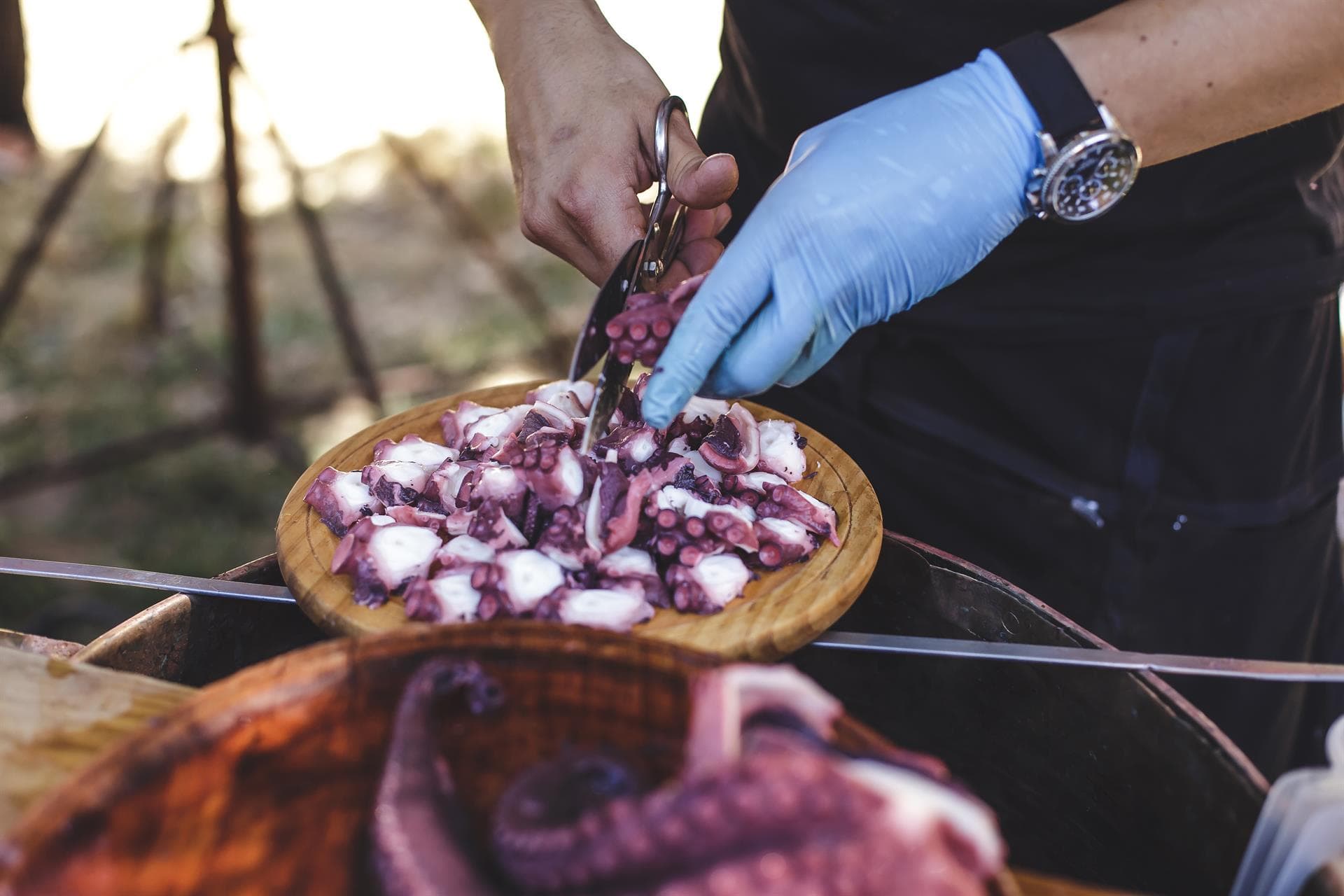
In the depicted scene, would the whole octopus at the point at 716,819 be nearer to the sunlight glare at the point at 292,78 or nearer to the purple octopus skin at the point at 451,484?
the purple octopus skin at the point at 451,484

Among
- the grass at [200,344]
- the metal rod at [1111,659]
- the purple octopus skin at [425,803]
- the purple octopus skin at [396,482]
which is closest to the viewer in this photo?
the purple octopus skin at [425,803]

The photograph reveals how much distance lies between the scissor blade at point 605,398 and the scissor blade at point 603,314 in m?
0.04

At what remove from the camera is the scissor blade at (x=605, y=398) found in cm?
186

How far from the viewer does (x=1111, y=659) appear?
4.92 ft

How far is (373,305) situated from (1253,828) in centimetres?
601

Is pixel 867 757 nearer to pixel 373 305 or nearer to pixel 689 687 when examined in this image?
pixel 689 687

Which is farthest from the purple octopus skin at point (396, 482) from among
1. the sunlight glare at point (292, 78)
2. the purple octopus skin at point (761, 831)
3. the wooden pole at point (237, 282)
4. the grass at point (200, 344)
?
the sunlight glare at point (292, 78)

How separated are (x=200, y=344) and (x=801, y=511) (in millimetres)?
5162

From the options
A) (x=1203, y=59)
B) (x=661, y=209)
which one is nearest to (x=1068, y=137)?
(x=1203, y=59)

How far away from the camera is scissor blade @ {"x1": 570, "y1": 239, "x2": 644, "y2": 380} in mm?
1814

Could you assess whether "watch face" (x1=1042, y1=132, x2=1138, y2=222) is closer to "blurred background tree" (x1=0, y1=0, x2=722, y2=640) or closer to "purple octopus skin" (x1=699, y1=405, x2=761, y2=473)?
"purple octopus skin" (x1=699, y1=405, x2=761, y2=473)

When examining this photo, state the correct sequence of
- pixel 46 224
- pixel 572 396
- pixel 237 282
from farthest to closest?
pixel 237 282, pixel 46 224, pixel 572 396

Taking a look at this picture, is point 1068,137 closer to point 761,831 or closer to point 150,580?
point 761,831

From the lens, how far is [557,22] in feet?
8.20
